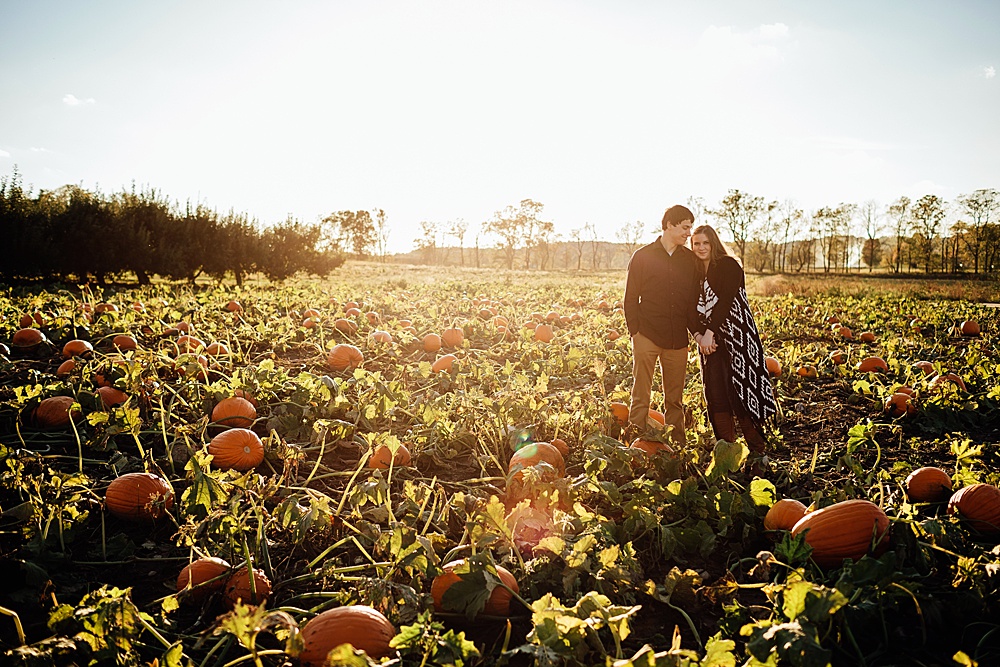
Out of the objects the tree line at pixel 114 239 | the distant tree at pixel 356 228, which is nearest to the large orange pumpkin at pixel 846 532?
the tree line at pixel 114 239

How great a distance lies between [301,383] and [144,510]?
1.43 meters

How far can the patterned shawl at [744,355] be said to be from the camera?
407 cm

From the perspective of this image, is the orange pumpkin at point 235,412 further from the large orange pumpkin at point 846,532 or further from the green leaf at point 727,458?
the large orange pumpkin at point 846,532

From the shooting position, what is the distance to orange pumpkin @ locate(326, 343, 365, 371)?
Answer: 17.6 ft

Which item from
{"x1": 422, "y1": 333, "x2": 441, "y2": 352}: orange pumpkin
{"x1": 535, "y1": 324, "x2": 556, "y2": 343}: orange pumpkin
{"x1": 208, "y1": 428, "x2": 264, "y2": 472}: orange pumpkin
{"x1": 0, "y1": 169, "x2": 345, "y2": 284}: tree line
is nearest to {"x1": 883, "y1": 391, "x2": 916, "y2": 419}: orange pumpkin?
{"x1": 535, "y1": 324, "x2": 556, "y2": 343}: orange pumpkin

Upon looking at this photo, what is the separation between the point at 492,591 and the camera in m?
2.04

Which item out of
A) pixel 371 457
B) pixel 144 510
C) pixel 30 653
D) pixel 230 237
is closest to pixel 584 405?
pixel 371 457

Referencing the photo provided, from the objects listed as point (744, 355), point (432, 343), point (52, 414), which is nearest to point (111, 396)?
point (52, 414)

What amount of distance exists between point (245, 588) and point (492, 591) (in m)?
0.90

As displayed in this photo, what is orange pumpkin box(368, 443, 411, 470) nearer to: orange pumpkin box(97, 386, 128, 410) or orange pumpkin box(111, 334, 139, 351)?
orange pumpkin box(97, 386, 128, 410)

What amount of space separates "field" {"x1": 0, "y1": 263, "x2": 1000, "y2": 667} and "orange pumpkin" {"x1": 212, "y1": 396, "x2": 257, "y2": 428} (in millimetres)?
14

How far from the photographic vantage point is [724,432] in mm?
4035

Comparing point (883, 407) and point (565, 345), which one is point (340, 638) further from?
point (565, 345)

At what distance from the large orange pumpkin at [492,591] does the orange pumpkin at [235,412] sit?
2187 mm
